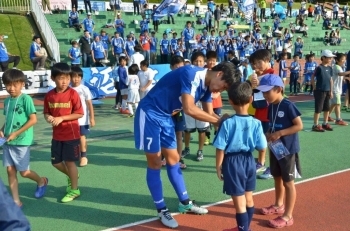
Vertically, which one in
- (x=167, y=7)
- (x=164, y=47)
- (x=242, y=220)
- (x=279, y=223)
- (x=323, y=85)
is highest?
(x=167, y=7)

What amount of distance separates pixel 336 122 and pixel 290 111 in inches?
243

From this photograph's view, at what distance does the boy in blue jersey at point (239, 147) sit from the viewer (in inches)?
152

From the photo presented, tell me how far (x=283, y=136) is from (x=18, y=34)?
18076 millimetres

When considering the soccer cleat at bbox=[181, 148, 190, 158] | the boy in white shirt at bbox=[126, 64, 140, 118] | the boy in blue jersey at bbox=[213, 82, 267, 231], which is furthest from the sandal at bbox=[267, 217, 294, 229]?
the boy in white shirt at bbox=[126, 64, 140, 118]

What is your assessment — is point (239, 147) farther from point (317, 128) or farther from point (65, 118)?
point (317, 128)

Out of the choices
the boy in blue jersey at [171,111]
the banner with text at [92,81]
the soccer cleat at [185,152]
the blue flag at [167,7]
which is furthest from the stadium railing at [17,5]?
the boy in blue jersey at [171,111]

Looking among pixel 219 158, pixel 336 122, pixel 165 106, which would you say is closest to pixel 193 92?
pixel 165 106

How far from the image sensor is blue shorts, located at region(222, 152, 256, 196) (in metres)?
3.95

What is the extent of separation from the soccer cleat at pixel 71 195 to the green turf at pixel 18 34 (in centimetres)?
1402

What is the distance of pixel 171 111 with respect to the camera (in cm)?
450

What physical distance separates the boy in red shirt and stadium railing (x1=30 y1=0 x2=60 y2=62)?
1276 cm

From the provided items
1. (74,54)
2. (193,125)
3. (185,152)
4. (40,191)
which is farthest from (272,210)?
(74,54)

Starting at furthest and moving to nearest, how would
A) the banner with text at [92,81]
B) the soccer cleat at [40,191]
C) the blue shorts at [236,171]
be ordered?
the banner with text at [92,81]
the soccer cleat at [40,191]
the blue shorts at [236,171]

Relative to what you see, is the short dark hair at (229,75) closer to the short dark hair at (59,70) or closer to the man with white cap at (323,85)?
the short dark hair at (59,70)
